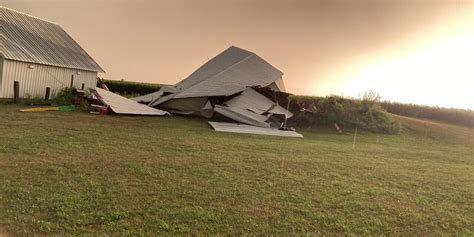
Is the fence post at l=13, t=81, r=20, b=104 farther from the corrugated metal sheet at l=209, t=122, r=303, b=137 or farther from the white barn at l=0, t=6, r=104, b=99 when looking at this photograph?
the corrugated metal sheet at l=209, t=122, r=303, b=137

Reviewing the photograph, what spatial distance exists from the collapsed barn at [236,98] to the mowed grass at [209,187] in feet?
20.5

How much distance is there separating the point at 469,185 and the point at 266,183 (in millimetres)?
4617

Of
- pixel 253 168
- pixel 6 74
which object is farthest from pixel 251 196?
pixel 6 74

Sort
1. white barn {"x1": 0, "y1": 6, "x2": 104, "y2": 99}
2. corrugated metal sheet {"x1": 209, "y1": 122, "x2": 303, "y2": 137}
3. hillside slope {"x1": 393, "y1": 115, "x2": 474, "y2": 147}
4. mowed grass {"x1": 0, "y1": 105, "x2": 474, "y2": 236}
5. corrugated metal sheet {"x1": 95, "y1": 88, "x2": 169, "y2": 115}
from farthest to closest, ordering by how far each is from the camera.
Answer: hillside slope {"x1": 393, "y1": 115, "x2": 474, "y2": 147}
white barn {"x1": 0, "y1": 6, "x2": 104, "y2": 99}
corrugated metal sheet {"x1": 95, "y1": 88, "x2": 169, "y2": 115}
corrugated metal sheet {"x1": 209, "y1": 122, "x2": 303, "y2": 137}
mowed grass {"x1": 0, "y1": 105, "x2": 474, "y2": 236}

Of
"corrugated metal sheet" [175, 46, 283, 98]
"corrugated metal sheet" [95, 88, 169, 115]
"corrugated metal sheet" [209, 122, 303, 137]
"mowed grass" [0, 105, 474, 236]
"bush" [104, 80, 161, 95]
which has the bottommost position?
"mowed grass" [0, 105, 474, 236]

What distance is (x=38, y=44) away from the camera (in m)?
23.0

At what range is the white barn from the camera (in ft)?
65.7

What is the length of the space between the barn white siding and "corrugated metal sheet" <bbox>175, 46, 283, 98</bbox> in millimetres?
6192

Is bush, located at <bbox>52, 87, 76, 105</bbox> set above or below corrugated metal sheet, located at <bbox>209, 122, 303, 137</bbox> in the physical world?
above

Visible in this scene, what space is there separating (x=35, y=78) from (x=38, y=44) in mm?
2506

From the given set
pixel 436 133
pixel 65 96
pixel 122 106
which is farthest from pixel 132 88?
pixel 436 133

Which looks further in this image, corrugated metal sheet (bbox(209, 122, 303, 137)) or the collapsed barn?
the collapsed barn

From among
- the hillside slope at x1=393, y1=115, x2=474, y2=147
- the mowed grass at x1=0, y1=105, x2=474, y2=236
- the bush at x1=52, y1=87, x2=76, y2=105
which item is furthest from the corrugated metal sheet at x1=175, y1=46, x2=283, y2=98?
the mowed grass at x1=0, y1=105, x2=474, y2=236

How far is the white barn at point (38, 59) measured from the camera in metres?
20.0
